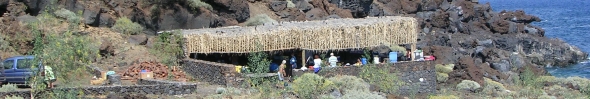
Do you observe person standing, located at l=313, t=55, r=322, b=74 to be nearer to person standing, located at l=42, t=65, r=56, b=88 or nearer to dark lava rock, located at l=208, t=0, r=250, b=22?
person standing, located at l=42, t=65, r=56, b=88

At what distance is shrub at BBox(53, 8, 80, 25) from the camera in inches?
1399

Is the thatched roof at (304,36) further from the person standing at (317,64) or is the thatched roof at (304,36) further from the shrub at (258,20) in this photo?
the shrub at (258,20)

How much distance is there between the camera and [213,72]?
3044 centimetres

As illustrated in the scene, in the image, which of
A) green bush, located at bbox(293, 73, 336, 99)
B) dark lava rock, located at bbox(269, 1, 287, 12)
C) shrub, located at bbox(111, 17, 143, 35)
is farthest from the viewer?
dark lava rock, located at bbox(269, 1, 287, 12)

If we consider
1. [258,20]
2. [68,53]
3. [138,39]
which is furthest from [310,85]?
[258,20]

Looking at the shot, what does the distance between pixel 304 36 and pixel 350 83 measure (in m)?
3.31

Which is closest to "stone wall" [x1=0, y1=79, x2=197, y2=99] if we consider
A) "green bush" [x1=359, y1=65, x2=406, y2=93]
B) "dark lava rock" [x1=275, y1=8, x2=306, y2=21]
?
"green bush" [x1=359, y1=65, x2=406, y2=93]

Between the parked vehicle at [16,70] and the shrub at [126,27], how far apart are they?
9.54m

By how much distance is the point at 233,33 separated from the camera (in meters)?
33.3

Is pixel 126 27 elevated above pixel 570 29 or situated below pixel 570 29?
above

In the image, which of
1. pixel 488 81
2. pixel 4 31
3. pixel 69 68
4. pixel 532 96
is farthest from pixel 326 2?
pixel 69 68

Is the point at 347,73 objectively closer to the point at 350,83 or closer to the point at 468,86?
the point at 350,83

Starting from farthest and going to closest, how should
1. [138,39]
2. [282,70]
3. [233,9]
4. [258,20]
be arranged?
[258,20], [233,9], [138,39], [282,70]

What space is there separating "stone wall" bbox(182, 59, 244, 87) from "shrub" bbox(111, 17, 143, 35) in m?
4.91
